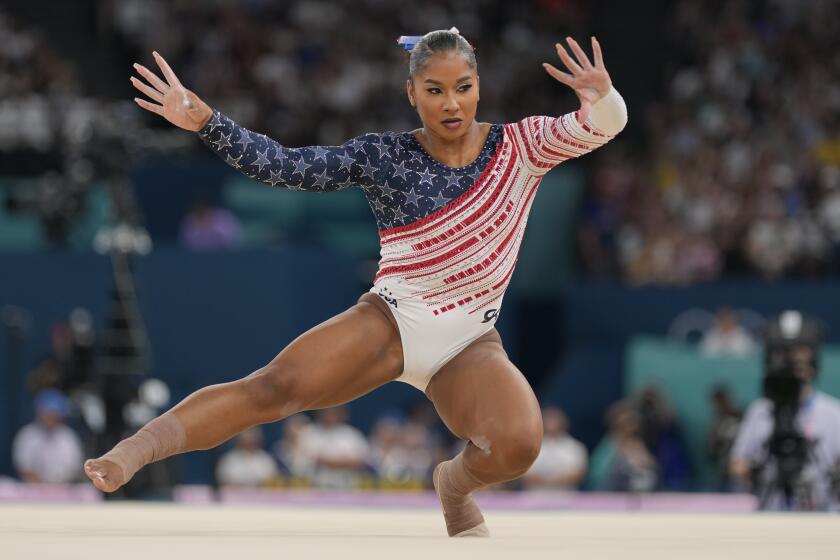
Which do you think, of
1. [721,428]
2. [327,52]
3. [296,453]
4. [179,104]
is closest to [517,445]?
[179,104]

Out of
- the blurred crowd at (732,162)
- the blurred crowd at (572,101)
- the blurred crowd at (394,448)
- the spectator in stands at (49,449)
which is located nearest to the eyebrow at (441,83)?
the blurred crowd at (394,448)

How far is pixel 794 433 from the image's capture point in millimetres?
7887

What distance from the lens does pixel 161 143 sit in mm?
9781

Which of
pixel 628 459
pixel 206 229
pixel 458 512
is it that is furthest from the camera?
pixel 206 229

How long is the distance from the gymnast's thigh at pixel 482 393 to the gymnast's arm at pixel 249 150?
2.41 ft

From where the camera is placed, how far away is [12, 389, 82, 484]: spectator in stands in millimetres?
11461

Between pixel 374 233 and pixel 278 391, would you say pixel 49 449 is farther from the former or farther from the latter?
pixel 278 391

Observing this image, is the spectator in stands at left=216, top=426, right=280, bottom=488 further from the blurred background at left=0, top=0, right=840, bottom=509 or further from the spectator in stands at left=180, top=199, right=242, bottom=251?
the spectator in stands at left=180, top=199, right=242, bottom=251

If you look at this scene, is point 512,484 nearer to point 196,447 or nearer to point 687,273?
point 687,273

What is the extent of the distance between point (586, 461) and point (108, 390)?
4603mm

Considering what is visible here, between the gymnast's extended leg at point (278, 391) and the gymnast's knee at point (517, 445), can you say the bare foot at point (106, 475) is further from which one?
the gymnast's knee at point (517, 445)

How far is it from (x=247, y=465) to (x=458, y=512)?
20.9 feet

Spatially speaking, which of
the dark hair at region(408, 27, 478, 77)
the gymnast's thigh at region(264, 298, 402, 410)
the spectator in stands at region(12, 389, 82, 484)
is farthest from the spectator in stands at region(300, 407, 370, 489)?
the dark hair at region(408, 27, 478, 77)

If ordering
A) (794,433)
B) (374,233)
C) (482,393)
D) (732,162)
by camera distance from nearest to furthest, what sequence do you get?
(482,393)
(794,433)
(732,162)
(374,233)
